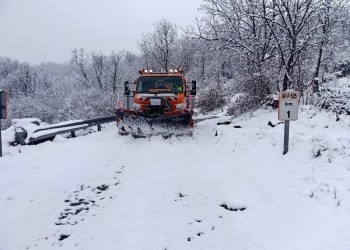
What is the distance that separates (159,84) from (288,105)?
22.7 feet

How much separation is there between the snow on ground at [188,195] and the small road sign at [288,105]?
25.3 inches

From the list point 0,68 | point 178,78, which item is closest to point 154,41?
point 178,78

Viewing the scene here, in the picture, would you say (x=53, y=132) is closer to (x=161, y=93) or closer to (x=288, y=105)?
(x=161, y=93)

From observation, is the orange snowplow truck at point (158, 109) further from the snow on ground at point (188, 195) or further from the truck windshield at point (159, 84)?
the snow on ground at point (188, 195)

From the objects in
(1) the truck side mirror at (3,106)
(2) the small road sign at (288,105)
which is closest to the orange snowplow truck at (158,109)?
(1) the truck side mirror at (3,106)

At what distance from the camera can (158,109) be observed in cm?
1249

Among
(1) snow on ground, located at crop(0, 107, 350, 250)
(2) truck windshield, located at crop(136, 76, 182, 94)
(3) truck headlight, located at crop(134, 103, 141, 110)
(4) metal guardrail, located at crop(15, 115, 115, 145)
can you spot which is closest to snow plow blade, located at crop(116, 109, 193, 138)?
(3) truck headlight, located at crop(134, 103, 141, 110)

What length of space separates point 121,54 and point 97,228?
237 feet

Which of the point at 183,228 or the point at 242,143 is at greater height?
the point at 242,143

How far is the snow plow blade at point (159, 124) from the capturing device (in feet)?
36.8

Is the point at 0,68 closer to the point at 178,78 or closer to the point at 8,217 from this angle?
the point at 178,78

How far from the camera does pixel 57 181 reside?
6.53m

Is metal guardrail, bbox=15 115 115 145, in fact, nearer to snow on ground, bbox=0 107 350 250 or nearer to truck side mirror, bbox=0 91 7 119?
snow on ground, bbox=0 107 350 250

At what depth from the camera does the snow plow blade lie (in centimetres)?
1123
